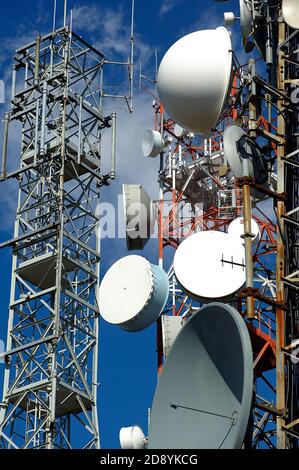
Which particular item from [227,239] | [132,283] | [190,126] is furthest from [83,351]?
[190,126]

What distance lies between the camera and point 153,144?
44.6m

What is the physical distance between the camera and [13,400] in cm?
4275

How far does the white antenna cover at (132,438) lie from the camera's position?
38.7 m

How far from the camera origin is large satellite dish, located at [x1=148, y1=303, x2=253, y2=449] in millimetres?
26391

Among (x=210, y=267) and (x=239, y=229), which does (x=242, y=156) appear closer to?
(x=210, y=267)

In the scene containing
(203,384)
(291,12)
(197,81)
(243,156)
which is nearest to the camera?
(203,384)

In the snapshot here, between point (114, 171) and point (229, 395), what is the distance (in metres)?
20.9

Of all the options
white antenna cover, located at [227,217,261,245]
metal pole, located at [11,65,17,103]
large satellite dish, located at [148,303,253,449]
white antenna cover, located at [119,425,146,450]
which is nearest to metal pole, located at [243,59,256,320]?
large satellite dish, located at [148,303,253,449]

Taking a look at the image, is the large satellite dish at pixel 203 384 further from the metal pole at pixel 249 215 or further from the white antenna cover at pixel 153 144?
the white antenna cover at pixel 153 144

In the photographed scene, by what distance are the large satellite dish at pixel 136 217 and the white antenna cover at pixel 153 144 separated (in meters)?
3.78

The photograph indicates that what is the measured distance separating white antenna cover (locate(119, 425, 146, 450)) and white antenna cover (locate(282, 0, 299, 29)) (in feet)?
45.5

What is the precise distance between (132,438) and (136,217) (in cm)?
642

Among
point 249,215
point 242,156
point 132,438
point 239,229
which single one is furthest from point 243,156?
point 132,438

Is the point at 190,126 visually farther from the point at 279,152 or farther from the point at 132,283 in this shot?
the point at 132,283
